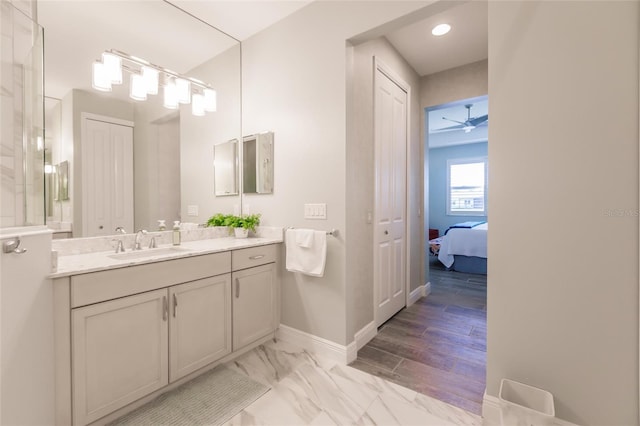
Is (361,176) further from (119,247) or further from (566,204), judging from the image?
(119,247)

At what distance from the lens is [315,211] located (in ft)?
7.37

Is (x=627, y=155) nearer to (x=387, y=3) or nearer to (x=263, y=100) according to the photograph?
(x=387, y=3)

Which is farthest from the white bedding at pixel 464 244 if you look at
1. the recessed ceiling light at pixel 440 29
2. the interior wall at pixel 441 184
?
the recessed ceiling light at pixel 440 29

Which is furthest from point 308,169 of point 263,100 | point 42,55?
point 42,55

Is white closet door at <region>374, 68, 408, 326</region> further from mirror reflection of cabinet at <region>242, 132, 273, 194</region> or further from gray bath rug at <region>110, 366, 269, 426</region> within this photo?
gray bath rug at <region>110, 366, 269, 426</region>

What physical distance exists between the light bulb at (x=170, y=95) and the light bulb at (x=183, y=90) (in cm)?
3

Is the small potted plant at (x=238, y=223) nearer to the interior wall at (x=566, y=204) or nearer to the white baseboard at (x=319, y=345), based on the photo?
the white baseboard at (x=319, y=345)

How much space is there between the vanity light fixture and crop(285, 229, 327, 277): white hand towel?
140cm

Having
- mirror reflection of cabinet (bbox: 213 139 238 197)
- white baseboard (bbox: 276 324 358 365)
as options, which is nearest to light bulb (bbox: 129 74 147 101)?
mirror reflection of cabinet (bbox: 213 139 238 197)

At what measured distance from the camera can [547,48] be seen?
4.52ft

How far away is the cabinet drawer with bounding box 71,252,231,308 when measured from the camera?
137 cm

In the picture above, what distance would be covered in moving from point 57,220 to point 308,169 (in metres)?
1.66

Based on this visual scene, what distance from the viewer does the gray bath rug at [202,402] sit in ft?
5.03

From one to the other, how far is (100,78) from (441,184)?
744 centimetres
